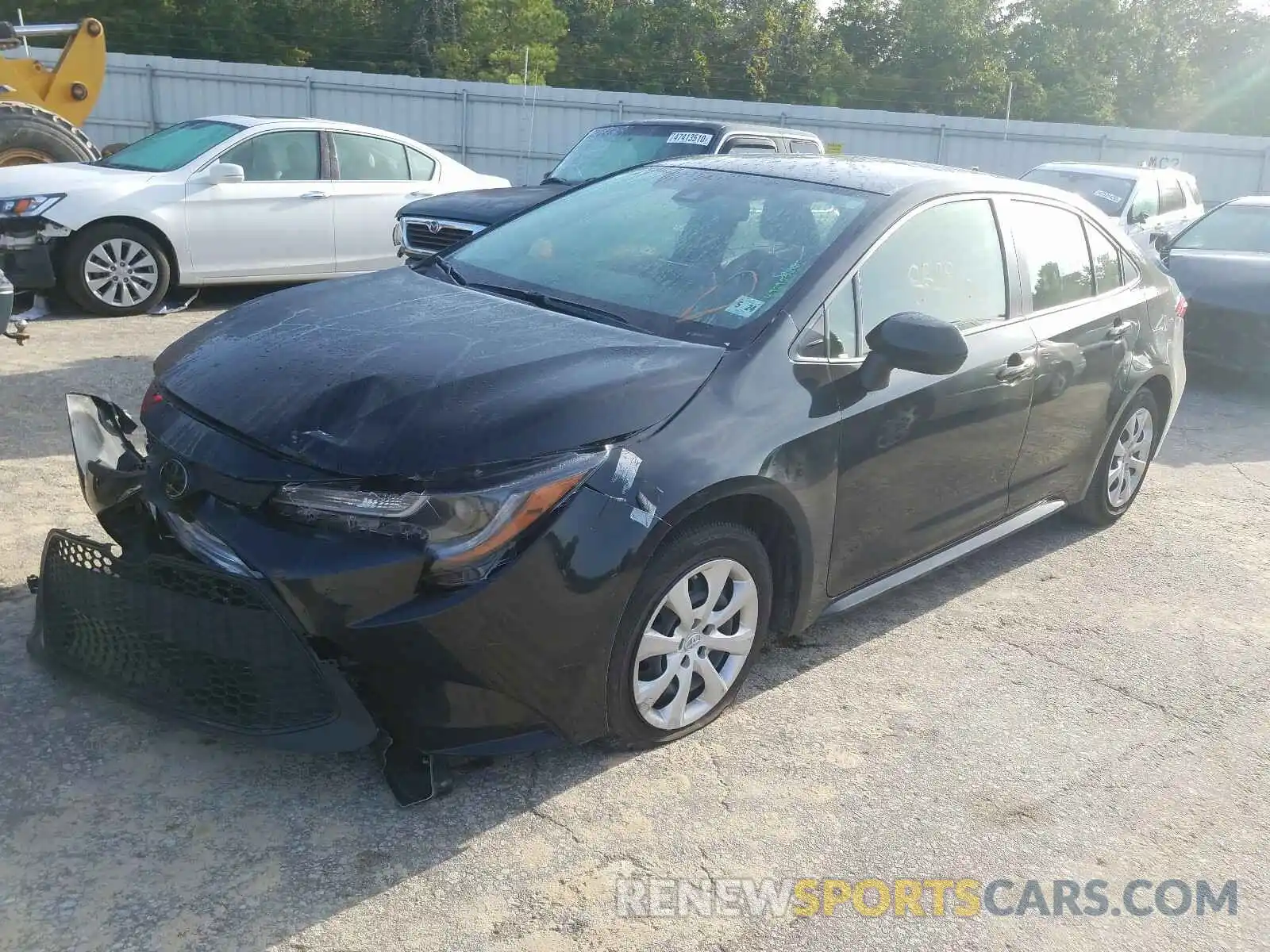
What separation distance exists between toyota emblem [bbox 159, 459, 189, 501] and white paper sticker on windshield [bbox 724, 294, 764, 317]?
65.1 inches

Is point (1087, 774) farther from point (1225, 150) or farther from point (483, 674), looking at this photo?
point (1225, 150)

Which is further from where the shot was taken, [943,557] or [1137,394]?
[1137,394]

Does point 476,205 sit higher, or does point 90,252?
point 476,205

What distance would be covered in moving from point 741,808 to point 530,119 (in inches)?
755

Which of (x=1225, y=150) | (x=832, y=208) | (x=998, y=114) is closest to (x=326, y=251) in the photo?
(x=832, y=208)

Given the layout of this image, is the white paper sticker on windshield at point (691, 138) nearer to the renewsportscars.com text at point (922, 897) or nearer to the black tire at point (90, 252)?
the black tire at point (90, 252)

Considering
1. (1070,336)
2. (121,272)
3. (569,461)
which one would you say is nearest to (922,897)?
(569,461)

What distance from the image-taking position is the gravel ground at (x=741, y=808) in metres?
2.62

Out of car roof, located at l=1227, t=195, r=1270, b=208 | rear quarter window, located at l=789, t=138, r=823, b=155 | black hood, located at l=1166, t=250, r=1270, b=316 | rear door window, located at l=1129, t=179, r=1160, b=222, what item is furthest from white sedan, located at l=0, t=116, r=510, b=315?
rear door window, located at l=1129, t=179, r=1160, b=222

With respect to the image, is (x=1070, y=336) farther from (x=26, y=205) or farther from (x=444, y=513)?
(x=26, y=205)

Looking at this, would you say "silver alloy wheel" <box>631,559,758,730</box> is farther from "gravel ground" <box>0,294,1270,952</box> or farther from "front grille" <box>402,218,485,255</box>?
"front grille" <box>402,218,485,255</box>

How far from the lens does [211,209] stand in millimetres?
8680

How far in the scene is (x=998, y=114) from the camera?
3825cm

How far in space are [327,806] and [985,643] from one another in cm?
251
